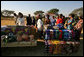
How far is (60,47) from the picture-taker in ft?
16.7

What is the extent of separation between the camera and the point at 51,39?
18.3ft

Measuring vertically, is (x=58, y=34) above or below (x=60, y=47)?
above

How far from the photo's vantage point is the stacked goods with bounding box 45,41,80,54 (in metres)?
5.06

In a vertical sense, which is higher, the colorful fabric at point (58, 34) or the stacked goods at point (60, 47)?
the colorful fabric at point (58, 34)

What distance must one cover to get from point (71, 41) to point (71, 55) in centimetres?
62

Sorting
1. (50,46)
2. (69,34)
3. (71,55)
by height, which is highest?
(69,34)

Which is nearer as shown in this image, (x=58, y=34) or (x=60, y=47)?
(x=60, y=47)

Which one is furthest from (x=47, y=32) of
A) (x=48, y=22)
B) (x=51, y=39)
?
(x=48, y=22)

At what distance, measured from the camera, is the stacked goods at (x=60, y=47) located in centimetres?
506

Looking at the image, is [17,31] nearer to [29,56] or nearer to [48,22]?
[29,56]

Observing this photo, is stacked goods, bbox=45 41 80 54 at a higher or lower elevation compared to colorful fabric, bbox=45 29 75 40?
lower

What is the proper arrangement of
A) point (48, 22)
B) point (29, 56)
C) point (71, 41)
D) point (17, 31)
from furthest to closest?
point (48, 22) → point (17, 31) → point (71, 41) → point (29, 56)

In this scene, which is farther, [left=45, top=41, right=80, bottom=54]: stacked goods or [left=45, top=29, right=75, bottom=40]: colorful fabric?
[left=45, top=29, right=75, bottom=40]: colorful fabric

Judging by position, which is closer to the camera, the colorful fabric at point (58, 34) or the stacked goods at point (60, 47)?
the stacked goods at point (60, 47)
